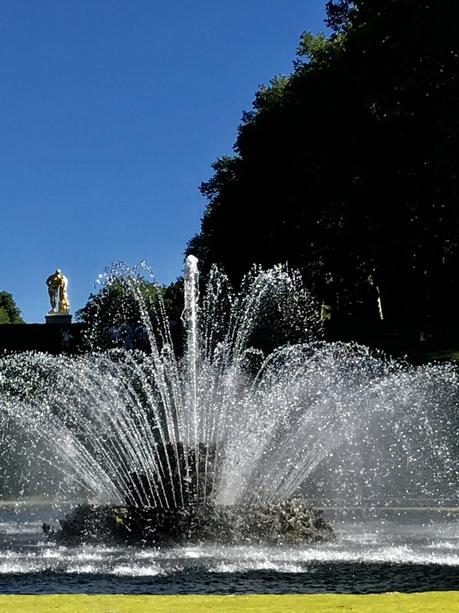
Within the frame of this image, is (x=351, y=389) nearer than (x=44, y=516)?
No

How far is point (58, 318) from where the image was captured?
42906mm

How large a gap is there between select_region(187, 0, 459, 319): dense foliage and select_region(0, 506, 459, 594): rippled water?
22.2 m

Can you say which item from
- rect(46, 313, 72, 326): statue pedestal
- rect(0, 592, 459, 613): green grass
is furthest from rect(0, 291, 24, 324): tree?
rect(0, 592, 459, 613): green grass

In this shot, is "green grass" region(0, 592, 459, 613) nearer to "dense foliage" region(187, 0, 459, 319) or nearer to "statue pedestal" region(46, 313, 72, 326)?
"dense foliage" region(187, 0, 459, 319)

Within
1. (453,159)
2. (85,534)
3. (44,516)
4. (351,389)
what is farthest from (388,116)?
(85,534)

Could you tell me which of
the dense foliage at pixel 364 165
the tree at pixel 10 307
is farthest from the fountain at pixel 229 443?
the tree at pixel 10 307

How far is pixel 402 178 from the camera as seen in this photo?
3606 cm

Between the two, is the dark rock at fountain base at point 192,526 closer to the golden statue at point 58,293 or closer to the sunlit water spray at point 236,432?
the sunlit water spray at point 236,432

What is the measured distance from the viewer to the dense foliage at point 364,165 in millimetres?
33625

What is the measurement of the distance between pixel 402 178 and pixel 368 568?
28.2m

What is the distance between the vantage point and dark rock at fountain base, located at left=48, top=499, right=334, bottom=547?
10.7m

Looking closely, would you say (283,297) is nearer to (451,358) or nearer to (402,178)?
(402,178)

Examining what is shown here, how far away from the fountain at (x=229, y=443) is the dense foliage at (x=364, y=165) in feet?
9.55

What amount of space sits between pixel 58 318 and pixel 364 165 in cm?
1398
